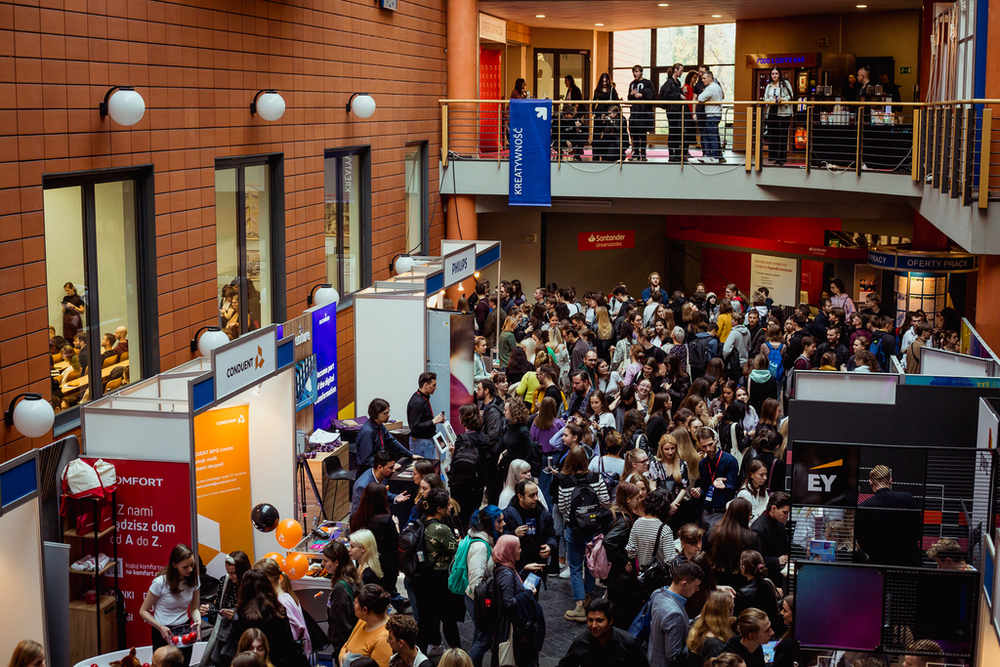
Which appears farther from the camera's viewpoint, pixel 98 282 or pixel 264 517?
pixel 98 282

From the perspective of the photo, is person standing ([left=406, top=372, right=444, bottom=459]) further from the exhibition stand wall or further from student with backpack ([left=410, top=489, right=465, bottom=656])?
student with backpack ([left=410, top=489, right=465, bottom=656])

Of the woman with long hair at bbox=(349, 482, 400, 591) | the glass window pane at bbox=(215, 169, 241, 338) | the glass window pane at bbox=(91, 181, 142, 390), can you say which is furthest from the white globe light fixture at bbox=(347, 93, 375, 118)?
the woman with long hair at bbox=(349, 482, 400, 591)

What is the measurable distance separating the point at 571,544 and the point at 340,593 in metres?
2.47

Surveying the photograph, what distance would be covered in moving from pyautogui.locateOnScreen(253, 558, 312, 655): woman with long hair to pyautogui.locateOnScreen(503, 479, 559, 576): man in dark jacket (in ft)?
5.33

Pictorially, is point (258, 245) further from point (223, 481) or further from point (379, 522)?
point (379, 522)

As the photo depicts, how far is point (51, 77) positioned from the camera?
7.86 meters

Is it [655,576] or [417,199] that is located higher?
[417,199]

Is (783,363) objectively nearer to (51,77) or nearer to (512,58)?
(51,77)

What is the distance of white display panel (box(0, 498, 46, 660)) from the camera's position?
6.01 m

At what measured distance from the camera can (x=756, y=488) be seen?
773 cm

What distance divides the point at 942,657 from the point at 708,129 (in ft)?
46.0

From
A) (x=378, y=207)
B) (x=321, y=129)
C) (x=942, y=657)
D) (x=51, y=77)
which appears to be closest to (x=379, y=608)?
(x=942, y=657)

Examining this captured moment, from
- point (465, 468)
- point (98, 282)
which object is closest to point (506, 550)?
point (465, 468)

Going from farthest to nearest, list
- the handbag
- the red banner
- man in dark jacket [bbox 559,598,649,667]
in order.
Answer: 1. the red banner
2. the handbag
3. man in dark jacket [bbox 559,598,649,667]
